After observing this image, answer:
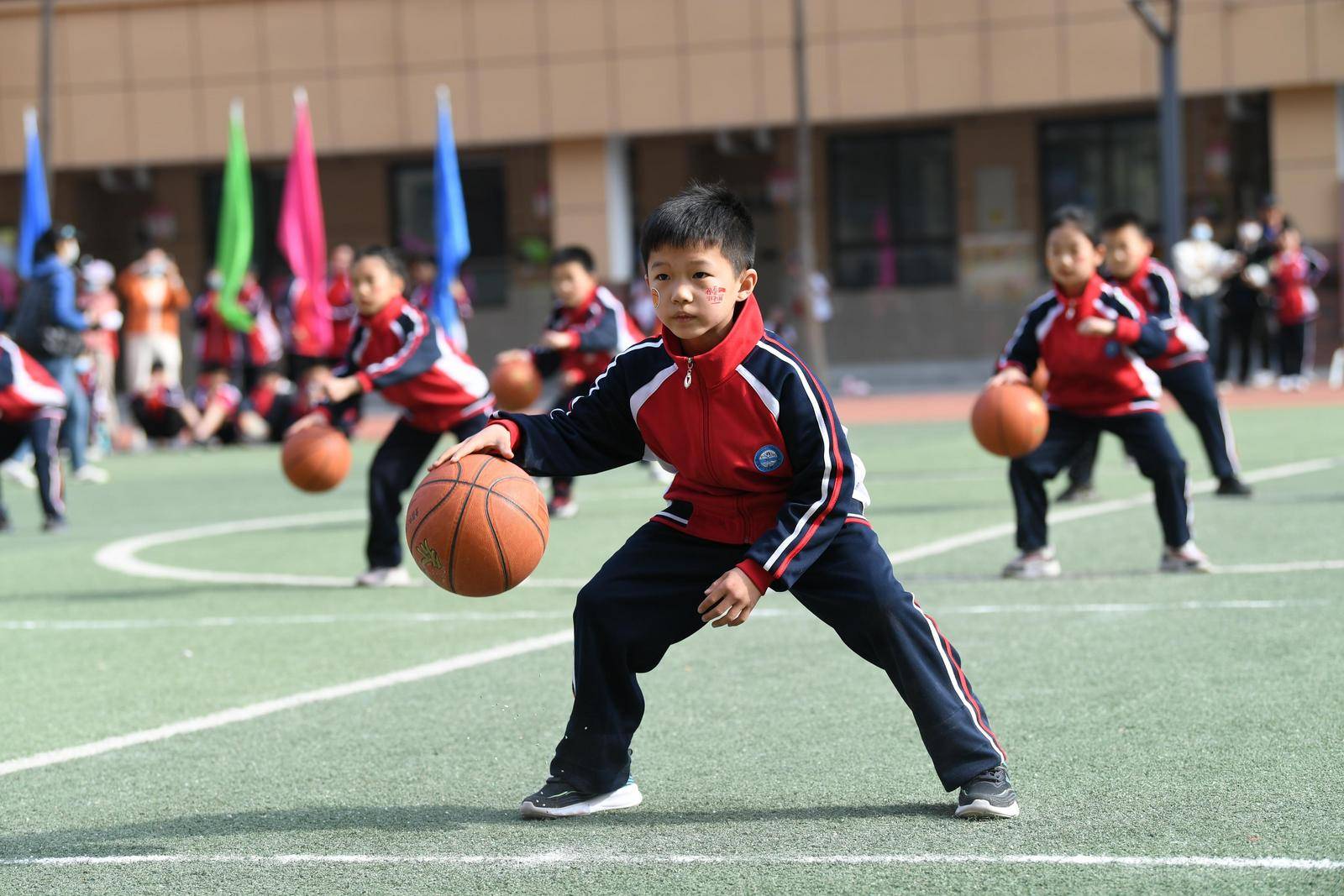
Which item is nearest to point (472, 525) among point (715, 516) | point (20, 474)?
point (715, 516)

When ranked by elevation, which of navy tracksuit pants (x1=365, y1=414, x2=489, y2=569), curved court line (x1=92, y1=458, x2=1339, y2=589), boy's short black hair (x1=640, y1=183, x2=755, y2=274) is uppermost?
boy's short black hair (x1=640, y1=183, x2=755, y2=274)

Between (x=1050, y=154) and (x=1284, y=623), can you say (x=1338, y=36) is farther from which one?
(x=1284, y=623)

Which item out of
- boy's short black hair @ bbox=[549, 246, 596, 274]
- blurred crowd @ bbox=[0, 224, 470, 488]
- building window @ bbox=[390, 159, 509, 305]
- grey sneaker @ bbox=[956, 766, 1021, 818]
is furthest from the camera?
building window @ bbox=[390, 159, 509, 305]

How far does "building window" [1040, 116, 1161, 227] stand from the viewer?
29516 millimetres

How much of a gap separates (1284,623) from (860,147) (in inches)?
958

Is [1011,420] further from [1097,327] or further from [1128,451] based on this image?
[1128,451]

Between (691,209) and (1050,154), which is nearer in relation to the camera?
(691,209)

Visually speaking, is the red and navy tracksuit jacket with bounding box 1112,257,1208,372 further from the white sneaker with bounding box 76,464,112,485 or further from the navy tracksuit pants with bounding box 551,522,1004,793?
the white sneaker with bounding box 76,464,112,485

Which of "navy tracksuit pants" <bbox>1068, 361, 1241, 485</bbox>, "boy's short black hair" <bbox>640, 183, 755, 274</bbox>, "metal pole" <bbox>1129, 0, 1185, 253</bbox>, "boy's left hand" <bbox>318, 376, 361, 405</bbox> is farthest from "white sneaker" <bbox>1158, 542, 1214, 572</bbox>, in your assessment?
"metal pole" <bbox>1129, 0, 1185, 253</bbox>

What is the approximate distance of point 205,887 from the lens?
427 centimetres

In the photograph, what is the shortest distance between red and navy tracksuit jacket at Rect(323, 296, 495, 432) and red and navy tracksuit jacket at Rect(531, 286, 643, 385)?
1986mm

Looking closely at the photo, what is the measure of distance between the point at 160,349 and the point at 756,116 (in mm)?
10710

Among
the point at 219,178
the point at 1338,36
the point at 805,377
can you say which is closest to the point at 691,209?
the point at 805,377

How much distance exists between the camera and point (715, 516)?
493 centimetres
